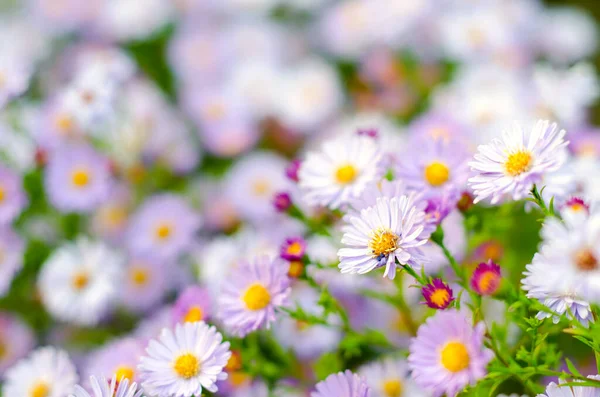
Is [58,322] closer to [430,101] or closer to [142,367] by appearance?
[142,367]

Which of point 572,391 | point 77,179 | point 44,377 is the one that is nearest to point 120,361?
point 44,377

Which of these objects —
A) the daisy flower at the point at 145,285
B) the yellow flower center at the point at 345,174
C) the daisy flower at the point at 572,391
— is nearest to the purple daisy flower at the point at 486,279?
the daisy flower at the point at 572,391

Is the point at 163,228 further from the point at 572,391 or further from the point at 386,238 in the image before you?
the point at 572,391

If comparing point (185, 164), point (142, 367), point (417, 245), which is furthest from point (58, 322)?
point (417, 245)

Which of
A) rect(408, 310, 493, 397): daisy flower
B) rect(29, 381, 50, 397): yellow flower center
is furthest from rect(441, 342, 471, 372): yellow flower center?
rect(29, 381, 50, 397): yellow flower center

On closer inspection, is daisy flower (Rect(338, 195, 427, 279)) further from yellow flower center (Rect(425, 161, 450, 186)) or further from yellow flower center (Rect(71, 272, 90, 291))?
yellow flower center (Rect(71, 272, 90, 291))

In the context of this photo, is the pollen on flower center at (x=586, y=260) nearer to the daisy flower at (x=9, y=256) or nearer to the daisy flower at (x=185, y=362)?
the daisy flower at (x=185, y=362)
